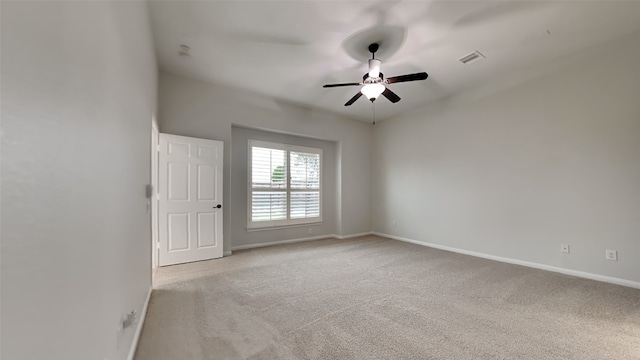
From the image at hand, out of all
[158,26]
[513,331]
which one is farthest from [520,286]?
[158,26]

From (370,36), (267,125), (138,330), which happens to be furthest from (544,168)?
(138,330)

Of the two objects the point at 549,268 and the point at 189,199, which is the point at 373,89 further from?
the point at 549,268

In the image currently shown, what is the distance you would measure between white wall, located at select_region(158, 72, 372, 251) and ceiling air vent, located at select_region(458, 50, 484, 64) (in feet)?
9.27

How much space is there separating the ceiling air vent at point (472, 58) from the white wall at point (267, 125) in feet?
9.27

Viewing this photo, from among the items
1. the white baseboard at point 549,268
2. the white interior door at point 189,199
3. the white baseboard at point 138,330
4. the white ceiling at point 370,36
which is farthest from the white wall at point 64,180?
the white baseboard at point 549,268

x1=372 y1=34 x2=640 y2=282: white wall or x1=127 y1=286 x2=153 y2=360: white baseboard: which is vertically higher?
x1=372 y1=34 x2=640 y2=282: white wall

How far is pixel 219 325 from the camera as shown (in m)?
2.11

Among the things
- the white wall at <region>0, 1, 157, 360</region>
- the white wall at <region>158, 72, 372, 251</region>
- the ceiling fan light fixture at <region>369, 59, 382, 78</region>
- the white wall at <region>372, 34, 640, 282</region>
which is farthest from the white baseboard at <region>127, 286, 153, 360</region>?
the white wall at <region>372, 34, 640, 282</region>

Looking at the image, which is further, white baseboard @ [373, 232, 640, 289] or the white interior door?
the white interior door

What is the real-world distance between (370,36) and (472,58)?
1.60m

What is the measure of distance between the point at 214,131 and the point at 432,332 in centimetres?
405

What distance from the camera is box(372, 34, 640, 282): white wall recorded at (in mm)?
3061

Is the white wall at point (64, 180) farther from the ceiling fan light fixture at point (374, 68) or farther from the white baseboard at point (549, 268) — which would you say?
the white baseboard at point (549, 268)

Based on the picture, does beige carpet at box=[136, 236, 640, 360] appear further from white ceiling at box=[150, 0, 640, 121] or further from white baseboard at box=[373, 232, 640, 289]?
white ceiling at box=[150, 0, 640, 121]
